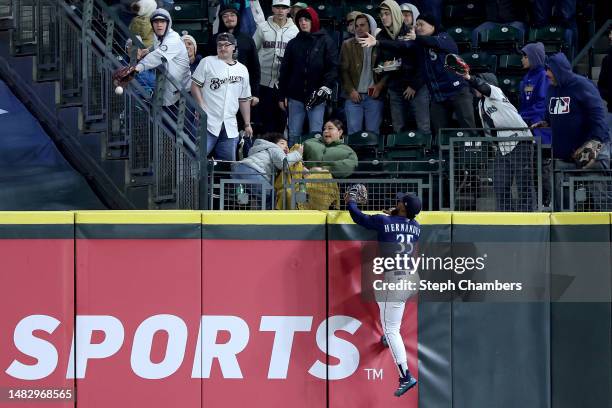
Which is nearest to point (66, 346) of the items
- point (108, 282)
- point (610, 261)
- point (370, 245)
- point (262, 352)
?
point (108, 282)

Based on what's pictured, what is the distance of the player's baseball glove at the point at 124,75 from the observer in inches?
660

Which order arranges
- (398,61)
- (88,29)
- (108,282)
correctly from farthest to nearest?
(398,61), (88,29), (108,282)

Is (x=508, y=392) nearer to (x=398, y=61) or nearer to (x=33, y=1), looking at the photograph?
(x=398, y=61)

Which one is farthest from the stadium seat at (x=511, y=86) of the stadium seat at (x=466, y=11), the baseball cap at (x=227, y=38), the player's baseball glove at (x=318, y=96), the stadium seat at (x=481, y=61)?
the baseball cap at (x=227, y=38)

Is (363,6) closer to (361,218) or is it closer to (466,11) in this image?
(466,11)

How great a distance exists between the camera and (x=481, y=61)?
19.8 meters

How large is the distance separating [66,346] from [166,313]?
3.13ft

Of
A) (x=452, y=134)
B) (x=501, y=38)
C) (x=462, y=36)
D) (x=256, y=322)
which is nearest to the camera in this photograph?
(x=256, y=322)

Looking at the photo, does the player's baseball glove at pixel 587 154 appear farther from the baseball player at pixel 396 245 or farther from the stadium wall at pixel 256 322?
the baseball player at pixel 396 245

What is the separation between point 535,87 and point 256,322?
4.33m

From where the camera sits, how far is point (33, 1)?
710 inches

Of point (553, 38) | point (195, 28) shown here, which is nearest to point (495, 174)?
point (553, 38)

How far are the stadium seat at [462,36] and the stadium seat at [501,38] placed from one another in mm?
200

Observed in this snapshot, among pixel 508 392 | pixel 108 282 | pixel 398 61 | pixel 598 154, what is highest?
pixel 398 61
